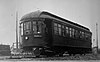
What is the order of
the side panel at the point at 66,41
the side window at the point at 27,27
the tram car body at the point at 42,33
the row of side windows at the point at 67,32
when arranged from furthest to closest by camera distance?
the row of side windows at the point at 67,32 < the side panel at the point at 66,41 < the side window at the point at 27,27 < the tram car body at the point at 42,33

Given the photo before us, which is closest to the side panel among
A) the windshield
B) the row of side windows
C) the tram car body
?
the tram car body

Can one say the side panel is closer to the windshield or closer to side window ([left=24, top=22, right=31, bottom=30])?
the windshield

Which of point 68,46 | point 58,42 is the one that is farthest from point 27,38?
point 68,46

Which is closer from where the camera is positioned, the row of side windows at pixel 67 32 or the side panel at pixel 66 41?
the side panel at pixel 66 41

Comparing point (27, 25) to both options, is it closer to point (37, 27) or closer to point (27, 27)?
point (27, 27)

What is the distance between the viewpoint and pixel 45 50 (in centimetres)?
1717

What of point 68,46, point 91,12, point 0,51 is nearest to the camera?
point 91,12

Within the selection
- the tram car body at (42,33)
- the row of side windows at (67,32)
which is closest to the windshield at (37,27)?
the tram car body at (42,33)

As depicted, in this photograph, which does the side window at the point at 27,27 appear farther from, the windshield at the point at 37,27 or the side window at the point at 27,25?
the windshield at the point at 37,27

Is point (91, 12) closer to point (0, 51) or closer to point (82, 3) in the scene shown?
point (82, 3)

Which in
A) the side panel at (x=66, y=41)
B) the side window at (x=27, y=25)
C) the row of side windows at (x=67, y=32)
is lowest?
the side panel at (x=66, y=41)

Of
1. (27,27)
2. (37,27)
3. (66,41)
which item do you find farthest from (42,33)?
(66,41)

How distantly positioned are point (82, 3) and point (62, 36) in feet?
10.4

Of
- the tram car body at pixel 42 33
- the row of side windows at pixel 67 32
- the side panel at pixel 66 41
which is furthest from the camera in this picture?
the row of side windows at pixel 67 32
